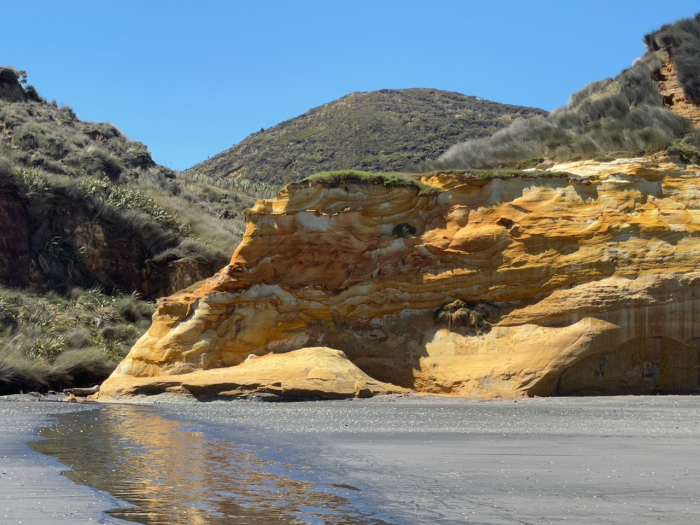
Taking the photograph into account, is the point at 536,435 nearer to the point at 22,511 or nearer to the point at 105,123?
the point at 22,511

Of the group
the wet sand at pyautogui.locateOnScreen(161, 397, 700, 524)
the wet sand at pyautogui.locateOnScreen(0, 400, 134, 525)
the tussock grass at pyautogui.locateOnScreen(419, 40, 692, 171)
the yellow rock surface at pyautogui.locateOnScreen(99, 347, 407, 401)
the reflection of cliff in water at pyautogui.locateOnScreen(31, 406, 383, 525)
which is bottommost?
the reflection of cliff in water at pyautogui.locateOnScreen(31, 406, 383, 525)

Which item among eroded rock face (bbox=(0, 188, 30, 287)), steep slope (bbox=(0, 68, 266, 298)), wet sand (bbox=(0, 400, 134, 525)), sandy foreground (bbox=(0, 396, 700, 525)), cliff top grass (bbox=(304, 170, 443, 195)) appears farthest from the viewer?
steep slope (bbox=(0, 68, 266, 298))

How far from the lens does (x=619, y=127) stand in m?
16.9

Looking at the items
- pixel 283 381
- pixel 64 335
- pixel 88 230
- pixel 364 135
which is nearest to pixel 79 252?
pixel 88 230

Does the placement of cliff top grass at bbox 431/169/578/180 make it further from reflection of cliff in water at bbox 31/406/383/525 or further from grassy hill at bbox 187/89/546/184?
grassy hill at bbox 187/89/546/184

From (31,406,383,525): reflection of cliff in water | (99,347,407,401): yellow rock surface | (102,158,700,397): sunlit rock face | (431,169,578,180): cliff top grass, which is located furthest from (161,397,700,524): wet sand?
(431,169,578,180): cliff top grass

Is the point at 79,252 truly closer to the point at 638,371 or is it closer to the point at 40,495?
the point at 638,371

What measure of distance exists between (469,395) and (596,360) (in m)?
2.14

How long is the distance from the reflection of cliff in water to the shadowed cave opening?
6952 millimetres

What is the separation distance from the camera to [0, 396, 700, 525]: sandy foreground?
4.55 m

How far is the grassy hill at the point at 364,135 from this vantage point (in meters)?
54.3

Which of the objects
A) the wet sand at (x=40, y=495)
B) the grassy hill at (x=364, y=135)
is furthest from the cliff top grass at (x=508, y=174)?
the grassy hill at (x=364, y=135)

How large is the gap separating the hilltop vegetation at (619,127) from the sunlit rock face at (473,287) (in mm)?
1491

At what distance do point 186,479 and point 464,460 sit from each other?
2146mm
